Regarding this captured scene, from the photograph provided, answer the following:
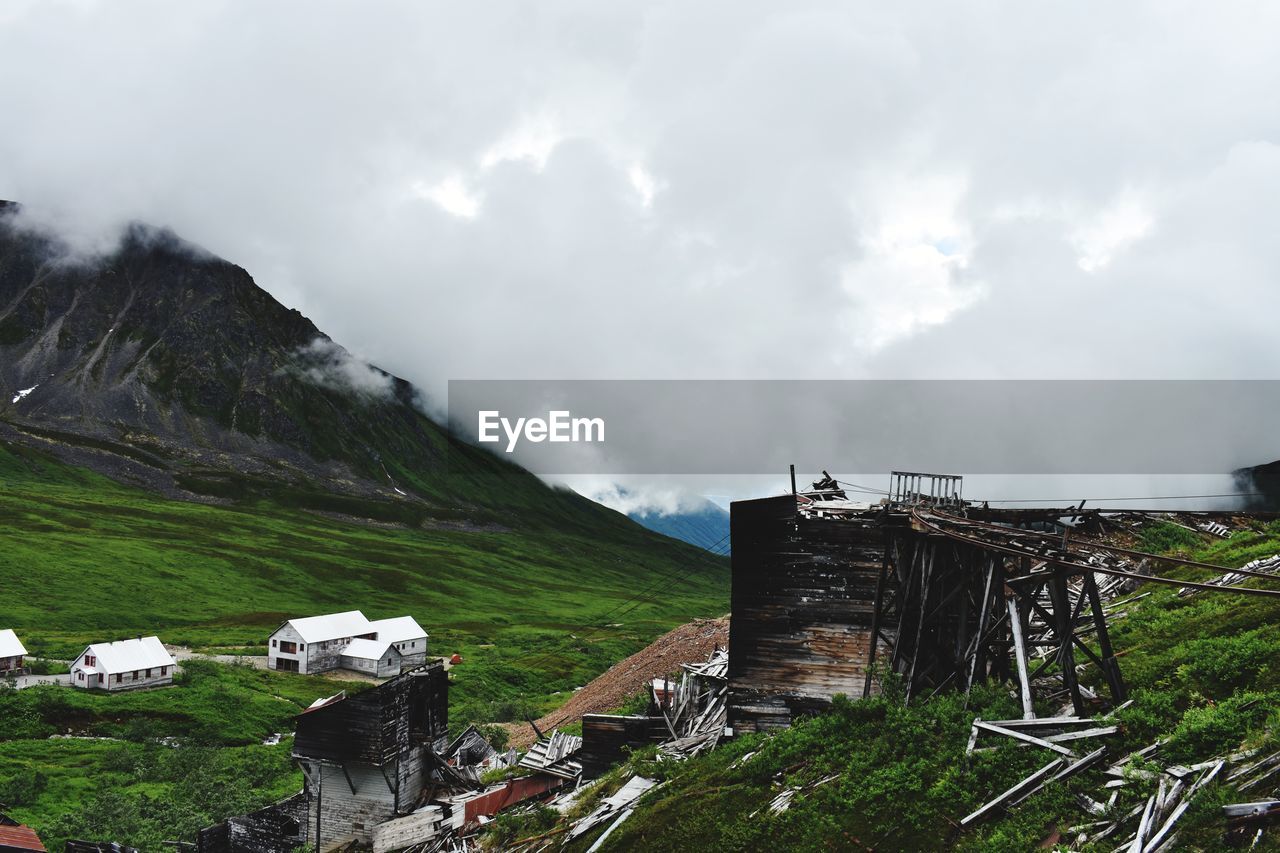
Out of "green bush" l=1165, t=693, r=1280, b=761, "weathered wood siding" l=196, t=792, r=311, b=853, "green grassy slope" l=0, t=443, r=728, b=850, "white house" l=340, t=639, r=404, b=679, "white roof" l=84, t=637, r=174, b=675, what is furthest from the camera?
"white house" l=340, t=639, r=404, b=679

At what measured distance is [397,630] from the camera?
297 ft

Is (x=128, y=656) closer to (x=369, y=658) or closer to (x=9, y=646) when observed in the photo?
(x=9, y=646)

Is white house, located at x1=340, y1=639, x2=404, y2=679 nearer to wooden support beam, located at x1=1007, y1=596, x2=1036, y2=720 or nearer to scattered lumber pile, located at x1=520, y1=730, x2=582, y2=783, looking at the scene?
scattered lumber pile, located at x1=520, y1=730, x2=582, y2=783

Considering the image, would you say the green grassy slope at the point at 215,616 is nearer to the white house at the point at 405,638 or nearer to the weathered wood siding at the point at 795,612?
the white house at the point at 405,638

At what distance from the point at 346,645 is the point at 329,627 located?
8.81ft

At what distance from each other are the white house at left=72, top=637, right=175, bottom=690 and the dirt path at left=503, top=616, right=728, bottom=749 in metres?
35.8

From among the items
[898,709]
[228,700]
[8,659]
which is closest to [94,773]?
[228,700]

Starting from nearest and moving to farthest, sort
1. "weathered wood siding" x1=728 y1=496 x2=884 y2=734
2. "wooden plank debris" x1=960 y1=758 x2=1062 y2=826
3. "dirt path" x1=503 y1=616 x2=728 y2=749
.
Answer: "wooden plank debris" x1=960 y1=758 x2=1062 y2=826
"weathered wood siding" x1=728 y1=496 x2=884 y2=734
"dirt path" x1=503 y1=616 x2=728 y2=749

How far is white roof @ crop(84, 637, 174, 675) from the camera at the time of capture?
66125 millimetres

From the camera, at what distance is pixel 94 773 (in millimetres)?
45469

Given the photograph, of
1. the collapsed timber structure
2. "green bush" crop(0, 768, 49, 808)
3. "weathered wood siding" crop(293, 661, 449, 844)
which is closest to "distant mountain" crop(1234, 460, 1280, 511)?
the collapsed timber structure

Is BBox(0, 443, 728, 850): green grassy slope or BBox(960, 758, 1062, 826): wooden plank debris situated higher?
BBox(960, 758, 1062, 826): wooden plank debris

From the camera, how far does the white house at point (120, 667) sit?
6569 centimetres

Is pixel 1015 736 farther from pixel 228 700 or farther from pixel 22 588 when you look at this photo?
pixel 22 588
